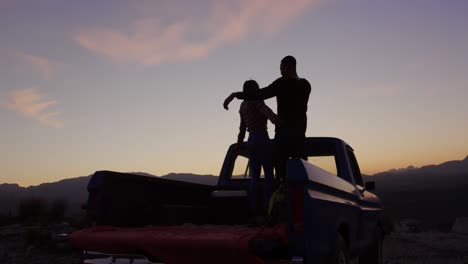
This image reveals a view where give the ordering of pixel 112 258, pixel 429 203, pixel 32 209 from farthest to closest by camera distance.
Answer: pixel 429 203 < pixel 32 209 < pixel 112 258

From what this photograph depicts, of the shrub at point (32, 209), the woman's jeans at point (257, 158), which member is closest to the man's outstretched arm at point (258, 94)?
the woman's jeans at point (257, 158)

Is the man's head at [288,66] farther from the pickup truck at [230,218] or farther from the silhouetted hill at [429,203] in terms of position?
the silhouetted hill at [429,203]

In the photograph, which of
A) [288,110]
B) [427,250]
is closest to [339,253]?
[288,110]

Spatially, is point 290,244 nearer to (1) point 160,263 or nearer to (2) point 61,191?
(1) point 160,263

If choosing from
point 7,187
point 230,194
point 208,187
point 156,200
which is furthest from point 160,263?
point 7,187

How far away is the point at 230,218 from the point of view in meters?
6.18

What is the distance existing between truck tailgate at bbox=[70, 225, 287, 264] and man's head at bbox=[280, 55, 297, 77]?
203 centimetres

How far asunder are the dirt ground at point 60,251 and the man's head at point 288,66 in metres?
7.22

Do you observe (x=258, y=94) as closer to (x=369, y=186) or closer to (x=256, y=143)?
(x=256, y=143)

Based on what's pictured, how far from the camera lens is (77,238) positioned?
14.1 ft

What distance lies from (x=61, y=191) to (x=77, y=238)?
148 meters

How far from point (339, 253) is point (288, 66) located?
2.02 metres

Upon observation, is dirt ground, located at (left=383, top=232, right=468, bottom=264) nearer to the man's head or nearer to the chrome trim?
the man's head

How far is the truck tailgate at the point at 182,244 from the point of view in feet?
11.7
